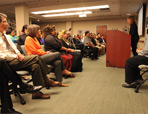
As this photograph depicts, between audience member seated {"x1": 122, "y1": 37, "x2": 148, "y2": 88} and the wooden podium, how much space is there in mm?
1650

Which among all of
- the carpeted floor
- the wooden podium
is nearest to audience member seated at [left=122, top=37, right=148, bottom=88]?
the carpeted floor

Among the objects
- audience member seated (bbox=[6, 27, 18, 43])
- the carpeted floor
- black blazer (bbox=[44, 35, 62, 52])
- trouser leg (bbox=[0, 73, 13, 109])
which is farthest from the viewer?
audience member seated (bbox=[6, 27, 18, 43])

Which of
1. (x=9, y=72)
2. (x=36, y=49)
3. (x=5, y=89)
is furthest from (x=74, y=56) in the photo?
(x=5, y=89)

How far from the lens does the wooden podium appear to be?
409 centimetres

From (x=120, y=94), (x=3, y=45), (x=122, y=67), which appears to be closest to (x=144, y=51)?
(x=120, y=94)

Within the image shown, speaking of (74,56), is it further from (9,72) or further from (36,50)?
(9,72)

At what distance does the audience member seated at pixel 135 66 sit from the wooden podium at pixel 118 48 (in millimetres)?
1650

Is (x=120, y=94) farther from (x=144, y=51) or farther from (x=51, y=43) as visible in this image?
(x=51, y=43)

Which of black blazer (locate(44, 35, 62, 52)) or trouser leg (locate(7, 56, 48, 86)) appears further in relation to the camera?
black blazer (locate(44, 35, 62, 52))

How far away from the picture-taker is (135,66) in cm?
241

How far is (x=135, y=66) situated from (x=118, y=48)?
1.89m

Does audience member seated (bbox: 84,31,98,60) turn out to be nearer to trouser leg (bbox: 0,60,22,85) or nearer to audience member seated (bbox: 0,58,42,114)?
Result: trouser leg (bbox: 0,60,22,85)

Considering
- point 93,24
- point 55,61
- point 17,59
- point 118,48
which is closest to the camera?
point 17,59

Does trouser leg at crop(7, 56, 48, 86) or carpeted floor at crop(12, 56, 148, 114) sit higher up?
trouser leg at crop(7, 56, 48, 86)
